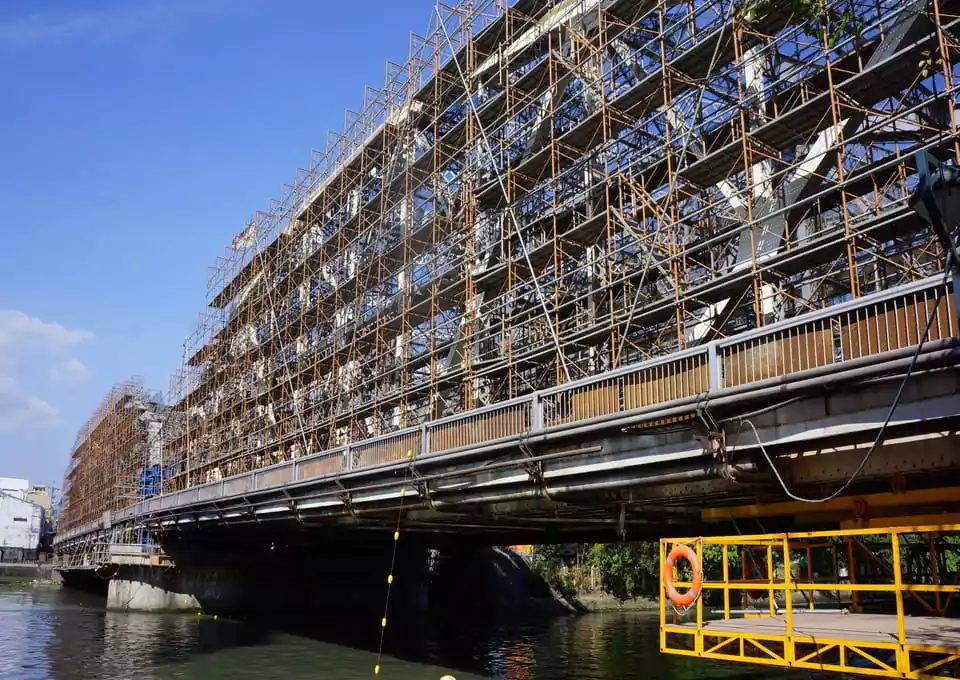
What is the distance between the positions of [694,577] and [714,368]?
3447mm

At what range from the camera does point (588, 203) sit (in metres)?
26.8

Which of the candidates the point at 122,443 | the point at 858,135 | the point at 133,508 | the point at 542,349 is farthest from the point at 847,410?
the point at 122,443

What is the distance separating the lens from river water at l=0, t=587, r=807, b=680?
2488 centimetres

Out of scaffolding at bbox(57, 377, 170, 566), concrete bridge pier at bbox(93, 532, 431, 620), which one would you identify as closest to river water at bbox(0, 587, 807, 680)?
concrete bridge pier at bbox(93, 532, 431, 620)

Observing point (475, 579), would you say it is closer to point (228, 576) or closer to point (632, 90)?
point (228, 576)

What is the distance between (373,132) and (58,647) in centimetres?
2466

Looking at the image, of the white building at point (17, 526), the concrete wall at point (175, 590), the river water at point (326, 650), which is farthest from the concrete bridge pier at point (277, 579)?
the white building at point (17, 526)

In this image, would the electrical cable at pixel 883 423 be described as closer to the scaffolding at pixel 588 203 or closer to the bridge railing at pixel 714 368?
the bridge railing at pixel 714 368

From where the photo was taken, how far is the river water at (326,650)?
24.9m

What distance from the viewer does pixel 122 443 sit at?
71.9 metres

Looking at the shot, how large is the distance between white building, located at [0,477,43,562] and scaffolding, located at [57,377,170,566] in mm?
27976

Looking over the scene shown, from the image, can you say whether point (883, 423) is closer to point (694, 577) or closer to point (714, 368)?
point (714, 368)

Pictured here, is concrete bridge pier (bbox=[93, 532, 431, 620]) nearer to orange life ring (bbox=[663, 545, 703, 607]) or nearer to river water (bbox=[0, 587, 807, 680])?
river water (bbox=[0, 587, 807, 680])

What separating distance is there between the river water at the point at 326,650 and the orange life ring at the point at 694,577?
11.4 metres
